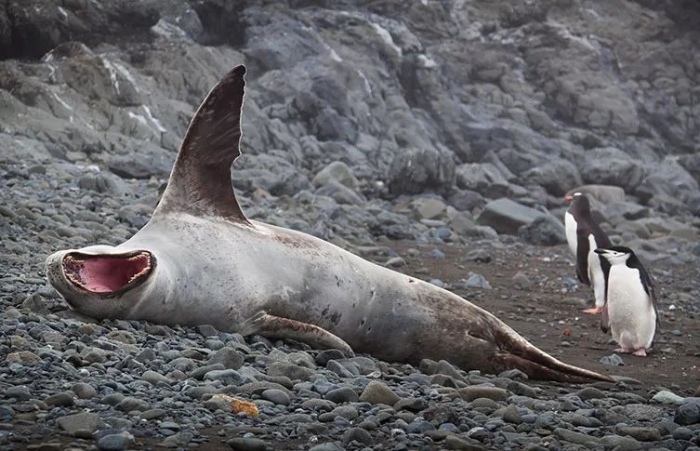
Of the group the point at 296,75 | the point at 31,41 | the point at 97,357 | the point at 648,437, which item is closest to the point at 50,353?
the point at 97,357

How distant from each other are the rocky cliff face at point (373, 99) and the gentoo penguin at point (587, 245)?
2522 millimetres

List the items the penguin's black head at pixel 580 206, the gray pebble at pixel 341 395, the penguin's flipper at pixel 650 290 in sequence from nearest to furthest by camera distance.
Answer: the gray pebble at pixel 341 395
the penguin's flipper at pixel 650 290
the penguin's black head at pixel 580 206

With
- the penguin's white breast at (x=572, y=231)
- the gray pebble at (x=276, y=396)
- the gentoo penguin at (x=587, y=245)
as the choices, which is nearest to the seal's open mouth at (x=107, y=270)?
the gray pebble at (x=276, y=396)

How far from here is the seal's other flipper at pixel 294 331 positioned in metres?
5.08

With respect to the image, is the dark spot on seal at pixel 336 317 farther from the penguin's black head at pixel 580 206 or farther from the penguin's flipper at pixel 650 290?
the penguin's black head at pixel 580 206

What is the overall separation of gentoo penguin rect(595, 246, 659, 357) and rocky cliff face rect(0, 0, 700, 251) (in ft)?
15.0

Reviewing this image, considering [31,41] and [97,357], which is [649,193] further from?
[97,357]

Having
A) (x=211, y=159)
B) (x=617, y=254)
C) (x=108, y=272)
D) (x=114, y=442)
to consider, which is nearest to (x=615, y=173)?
(x=617, y=254)

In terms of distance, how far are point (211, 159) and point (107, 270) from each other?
966 mm

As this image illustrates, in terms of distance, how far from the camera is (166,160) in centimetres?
1583

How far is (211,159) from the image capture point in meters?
5.32

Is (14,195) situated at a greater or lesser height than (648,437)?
lesser

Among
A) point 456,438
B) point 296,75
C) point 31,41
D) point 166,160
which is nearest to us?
point 456,438

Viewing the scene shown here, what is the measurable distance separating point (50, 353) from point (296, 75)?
63.3 feet
